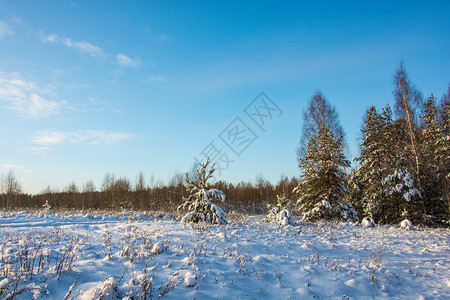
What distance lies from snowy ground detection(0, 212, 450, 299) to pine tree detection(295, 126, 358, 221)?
22.6ft

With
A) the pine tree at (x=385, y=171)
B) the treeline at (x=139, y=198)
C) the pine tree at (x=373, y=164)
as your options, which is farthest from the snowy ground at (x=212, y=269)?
the treeline at (x=139, y=198)

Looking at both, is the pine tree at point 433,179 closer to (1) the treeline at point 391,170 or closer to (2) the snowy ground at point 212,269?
(1) the treeline at point 391,170

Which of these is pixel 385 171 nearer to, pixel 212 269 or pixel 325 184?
pixel 325 184

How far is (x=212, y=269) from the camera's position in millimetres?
5168

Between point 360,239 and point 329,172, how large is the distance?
6.25 m

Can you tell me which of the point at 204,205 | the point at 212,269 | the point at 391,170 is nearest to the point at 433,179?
the point at 391,170

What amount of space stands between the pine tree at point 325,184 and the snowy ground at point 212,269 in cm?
688

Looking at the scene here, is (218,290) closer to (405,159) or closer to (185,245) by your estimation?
(185,245)

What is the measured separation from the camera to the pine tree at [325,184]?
51.0ft

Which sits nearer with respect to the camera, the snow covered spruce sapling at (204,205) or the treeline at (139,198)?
the snow covered spruce sapling at (204,205)

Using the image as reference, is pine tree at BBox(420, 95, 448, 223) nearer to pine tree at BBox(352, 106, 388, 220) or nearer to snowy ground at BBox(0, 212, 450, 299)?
pine tree at BBox(352, 106, 388, 220)

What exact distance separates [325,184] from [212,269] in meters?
12.6

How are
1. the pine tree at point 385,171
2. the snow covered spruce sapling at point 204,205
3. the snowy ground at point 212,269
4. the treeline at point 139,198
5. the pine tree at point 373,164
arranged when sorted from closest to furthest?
the snowy ground at point 212,269 → the snow covered spruce sapling at point 204,205 → the pine tree at point 385,171 → the pine tree at point 373,164 → the treeline at point 139,198

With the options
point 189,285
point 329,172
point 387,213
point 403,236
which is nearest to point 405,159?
point 387,213
